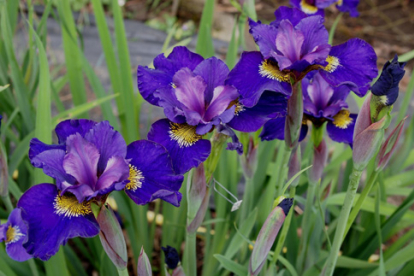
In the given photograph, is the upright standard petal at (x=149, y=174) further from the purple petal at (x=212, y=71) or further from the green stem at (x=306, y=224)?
the green stem at (x=306, y=224)

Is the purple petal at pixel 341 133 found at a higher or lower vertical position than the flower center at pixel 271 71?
lower

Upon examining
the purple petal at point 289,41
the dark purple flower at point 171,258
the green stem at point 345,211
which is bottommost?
the dark purple flower at point 171,258

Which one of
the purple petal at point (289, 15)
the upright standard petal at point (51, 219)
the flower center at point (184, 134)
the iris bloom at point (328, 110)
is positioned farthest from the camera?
the iris bloom at point (328, 110)

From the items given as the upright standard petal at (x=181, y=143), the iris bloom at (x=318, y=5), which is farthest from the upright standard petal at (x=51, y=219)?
the iris bloom at (x=318, y=5)

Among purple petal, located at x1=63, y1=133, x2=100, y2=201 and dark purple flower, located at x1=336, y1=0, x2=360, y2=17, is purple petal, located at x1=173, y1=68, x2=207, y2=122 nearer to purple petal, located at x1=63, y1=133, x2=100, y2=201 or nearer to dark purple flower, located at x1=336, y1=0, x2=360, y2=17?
purple petal, located at x1=63, y1=133, x2=100, y2=201

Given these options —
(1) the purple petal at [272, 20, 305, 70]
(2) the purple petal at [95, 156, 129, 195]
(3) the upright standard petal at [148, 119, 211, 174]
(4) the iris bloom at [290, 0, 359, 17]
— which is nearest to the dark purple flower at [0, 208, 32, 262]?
(2) the purple petal at [95, 156, 129, 195]

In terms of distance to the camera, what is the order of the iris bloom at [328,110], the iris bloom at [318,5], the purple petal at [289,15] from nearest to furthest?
the purple petal at [289,15] < the iris bloom at [328,110] < the iris bloom at [318,5]

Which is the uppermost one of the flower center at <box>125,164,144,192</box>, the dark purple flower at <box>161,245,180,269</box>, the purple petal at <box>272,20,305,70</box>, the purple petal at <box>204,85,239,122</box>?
the purple petal at <box>272,20,305,70</box>

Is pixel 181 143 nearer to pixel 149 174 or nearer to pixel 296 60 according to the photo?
pixel 149 174
